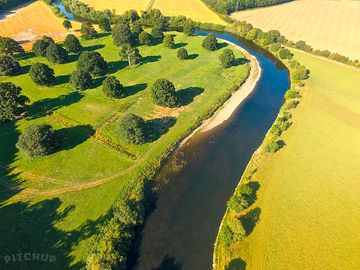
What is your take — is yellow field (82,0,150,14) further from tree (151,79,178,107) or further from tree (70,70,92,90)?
tree (151,79,178,107)

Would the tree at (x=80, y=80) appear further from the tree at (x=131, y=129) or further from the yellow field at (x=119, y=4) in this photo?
the yellow field at (x=119, y=4)

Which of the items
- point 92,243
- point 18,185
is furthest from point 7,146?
point 92,243

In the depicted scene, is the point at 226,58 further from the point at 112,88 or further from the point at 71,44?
the point at 71,44

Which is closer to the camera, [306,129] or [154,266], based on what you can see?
[154,266]

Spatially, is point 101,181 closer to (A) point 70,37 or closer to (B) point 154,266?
(B) point 154,266

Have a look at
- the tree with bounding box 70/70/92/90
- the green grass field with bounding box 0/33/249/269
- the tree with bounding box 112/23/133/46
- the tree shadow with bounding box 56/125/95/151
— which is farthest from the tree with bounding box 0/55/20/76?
the tree shadow with bounding box 56/125/95/151

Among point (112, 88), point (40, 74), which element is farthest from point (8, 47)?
point (112, 88)

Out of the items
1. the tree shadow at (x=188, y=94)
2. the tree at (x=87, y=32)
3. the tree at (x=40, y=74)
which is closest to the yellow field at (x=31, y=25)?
the tree at (x=87, y=32)
